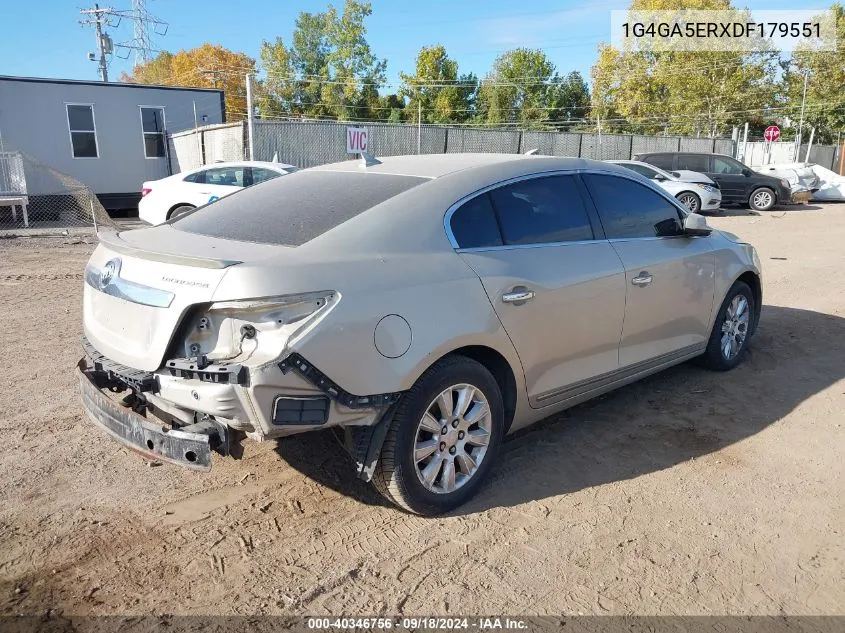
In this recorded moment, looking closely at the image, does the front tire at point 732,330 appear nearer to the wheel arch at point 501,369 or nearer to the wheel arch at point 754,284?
the wheel arch at point 754,284

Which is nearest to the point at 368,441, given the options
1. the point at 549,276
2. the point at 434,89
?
the point at 549,276

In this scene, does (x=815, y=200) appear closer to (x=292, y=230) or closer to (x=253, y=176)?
(x=253, y=176)

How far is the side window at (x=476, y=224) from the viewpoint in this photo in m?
3.38

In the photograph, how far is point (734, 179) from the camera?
2128cm

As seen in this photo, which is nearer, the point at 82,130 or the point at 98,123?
the point at 82,130

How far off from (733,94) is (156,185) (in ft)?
124

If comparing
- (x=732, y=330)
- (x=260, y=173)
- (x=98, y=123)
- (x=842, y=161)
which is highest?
(x=98, y=123)

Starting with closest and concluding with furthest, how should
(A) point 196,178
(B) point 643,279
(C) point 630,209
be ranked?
(B) point 643,279
(C) point 630,209
(A) point 196,178

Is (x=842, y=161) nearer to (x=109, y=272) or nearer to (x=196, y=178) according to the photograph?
(x=196, y=178)

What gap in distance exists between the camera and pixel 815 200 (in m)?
24.8

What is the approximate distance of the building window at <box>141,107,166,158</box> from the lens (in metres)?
20.2

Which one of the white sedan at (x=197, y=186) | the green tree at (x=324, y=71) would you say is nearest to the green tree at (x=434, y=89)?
the green tree at (x=324, y=71)

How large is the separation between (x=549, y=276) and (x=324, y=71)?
6200 centimetres

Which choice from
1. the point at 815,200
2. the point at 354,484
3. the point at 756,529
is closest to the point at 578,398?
the point at 756,529
